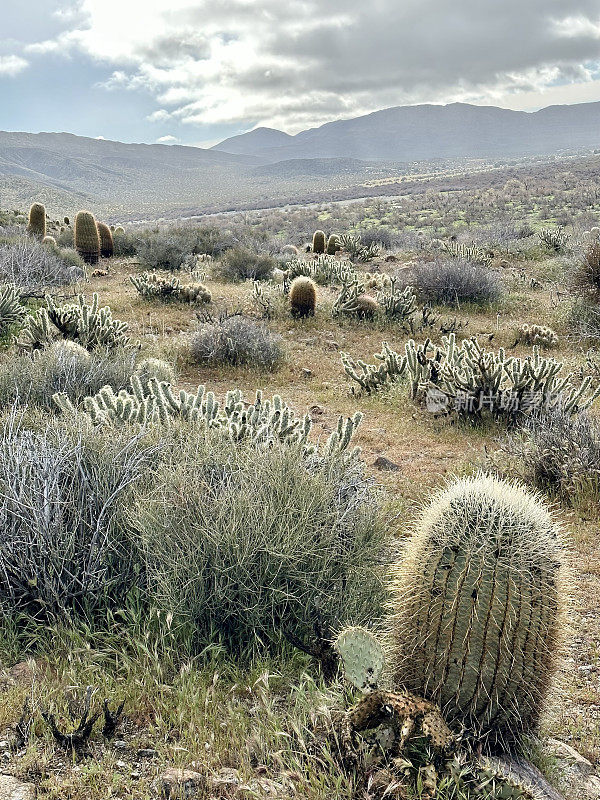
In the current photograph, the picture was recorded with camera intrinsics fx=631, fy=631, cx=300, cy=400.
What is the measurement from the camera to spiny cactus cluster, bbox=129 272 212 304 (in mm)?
12953

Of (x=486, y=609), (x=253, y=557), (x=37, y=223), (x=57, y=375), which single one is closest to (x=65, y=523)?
(x=253, y=557)

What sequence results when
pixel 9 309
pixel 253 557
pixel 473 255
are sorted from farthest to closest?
pixel 473 255 → pixel 9 309 → pixel 253 557

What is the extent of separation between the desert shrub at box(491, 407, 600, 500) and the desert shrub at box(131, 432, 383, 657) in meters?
2.32

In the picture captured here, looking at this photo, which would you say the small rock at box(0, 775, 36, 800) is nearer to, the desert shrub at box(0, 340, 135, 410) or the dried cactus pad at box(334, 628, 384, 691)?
the dried cactus pad at box(334, 628, 384, 691)

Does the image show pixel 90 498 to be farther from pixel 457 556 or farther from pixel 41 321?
pixel 41 321

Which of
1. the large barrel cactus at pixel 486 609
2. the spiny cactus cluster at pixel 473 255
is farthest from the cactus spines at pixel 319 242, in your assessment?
the large barrel cactus at pixel 486 609

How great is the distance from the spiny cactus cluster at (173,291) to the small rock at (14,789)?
11231 millimetres

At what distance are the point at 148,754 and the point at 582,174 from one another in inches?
2561

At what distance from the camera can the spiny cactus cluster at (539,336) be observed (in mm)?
11016

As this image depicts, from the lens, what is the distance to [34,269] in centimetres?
1315

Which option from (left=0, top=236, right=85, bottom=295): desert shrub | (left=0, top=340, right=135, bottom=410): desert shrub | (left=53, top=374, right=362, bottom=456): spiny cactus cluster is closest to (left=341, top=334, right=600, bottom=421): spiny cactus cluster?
(left=53, top=374, right=362, bottom=456): spiny cactus cluster

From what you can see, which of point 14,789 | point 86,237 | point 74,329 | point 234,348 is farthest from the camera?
point 86,237

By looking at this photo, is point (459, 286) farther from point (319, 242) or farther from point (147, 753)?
point (147, 753)

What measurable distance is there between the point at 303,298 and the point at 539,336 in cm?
442
